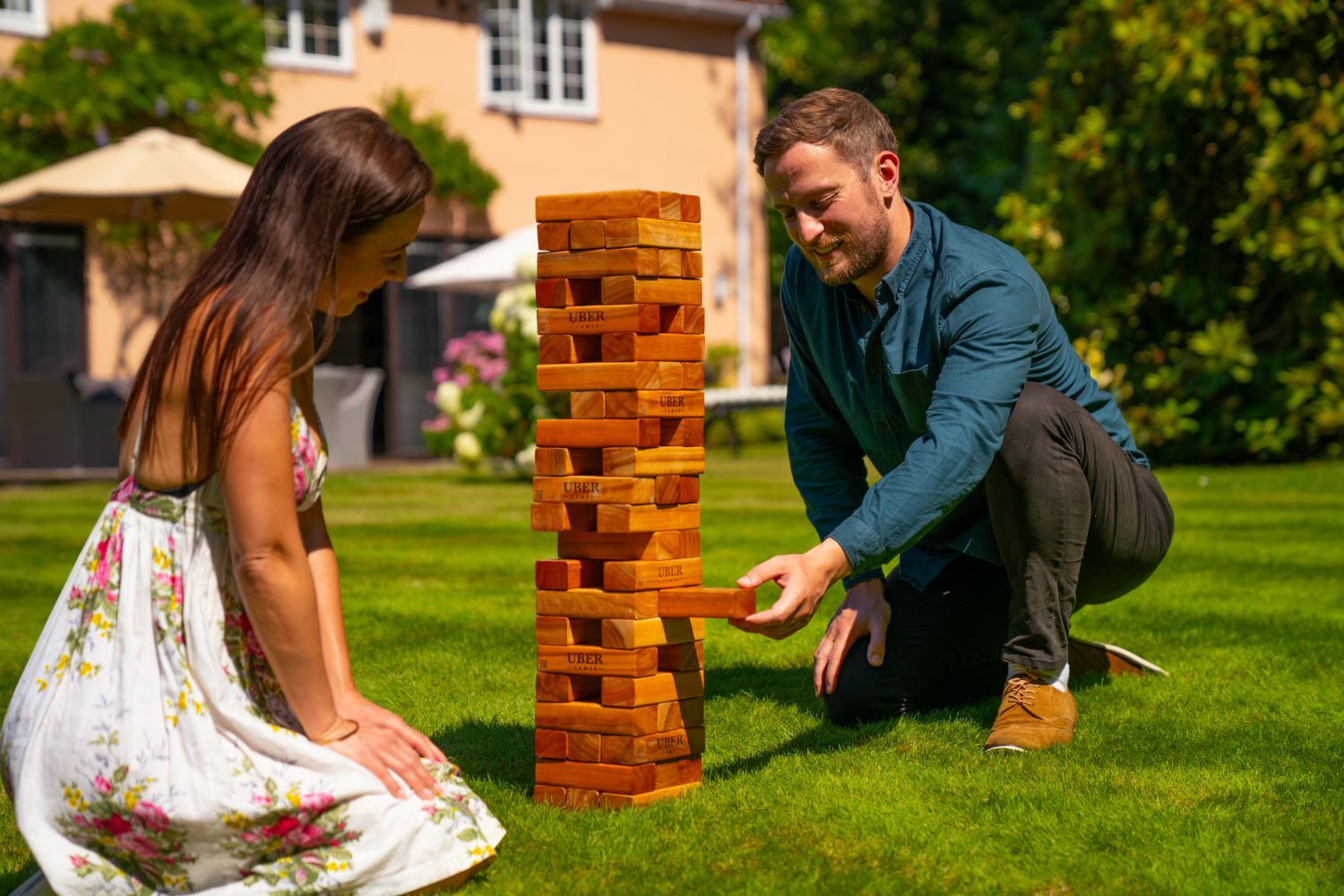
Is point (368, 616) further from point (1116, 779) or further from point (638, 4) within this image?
point (638, 4)

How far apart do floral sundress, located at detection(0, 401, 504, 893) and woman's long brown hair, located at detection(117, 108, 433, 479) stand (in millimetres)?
171

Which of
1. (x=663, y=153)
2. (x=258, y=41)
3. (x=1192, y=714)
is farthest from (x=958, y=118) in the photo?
(x=1192, y=714)

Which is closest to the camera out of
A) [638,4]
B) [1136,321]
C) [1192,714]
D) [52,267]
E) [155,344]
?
[155,344]

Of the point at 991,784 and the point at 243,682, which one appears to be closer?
the point at 243,682

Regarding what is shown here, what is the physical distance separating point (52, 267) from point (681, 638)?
14242 mm

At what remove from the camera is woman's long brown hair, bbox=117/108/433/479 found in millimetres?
2562

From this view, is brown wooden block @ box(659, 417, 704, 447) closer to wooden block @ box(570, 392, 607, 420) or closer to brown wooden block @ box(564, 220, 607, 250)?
wooden block @ box(570, 392, 607, 420)

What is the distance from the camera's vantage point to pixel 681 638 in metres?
3.38

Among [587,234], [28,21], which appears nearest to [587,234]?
[587,234]

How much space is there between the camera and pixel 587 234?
3.29m

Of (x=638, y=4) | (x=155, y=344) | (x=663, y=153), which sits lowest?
(x=155, y=344)

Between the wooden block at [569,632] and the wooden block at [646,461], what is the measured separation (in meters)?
0.33

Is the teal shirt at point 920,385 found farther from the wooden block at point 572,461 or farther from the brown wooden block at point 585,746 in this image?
Answer: the brown wooden block at point 585,746

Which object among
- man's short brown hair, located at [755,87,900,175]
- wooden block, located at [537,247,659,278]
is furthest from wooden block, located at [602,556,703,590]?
man's short brown hair, located at [755,87,900,175]
